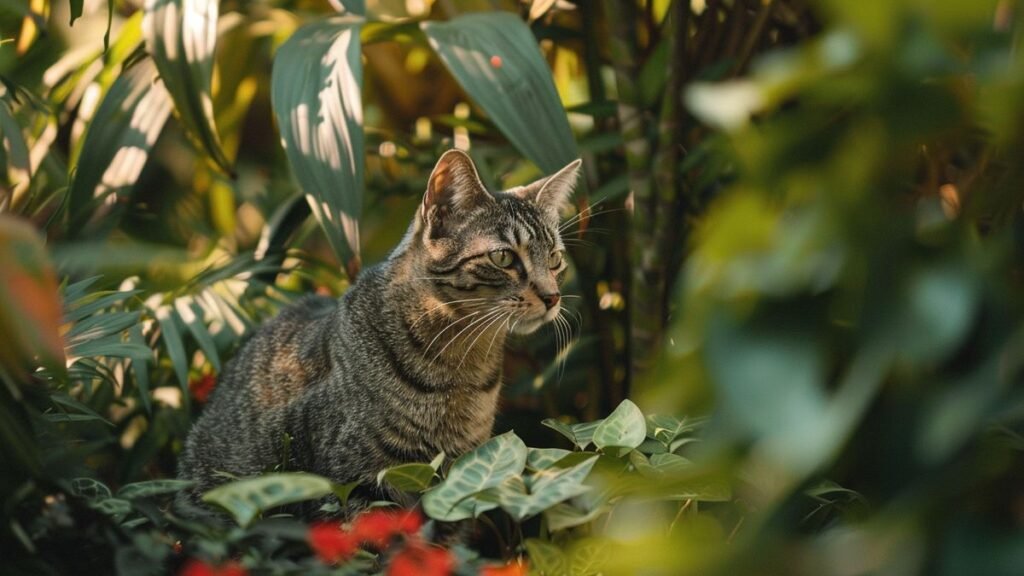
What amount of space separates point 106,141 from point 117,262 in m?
0.28

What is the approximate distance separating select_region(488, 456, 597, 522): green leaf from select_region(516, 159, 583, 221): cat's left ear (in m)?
0.82

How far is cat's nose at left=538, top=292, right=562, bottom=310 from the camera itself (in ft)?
6.46

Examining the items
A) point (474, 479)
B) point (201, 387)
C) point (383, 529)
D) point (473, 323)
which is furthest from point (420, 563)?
point (201, 387)

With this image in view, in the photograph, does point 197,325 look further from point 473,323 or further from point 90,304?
point 473,323

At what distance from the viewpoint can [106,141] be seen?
2297mm

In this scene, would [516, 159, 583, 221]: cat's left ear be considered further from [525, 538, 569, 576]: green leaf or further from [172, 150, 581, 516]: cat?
[525, 538, 569, 576]: green leaf

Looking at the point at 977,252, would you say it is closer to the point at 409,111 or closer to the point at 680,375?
the point at 680,375

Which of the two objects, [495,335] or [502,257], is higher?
[502,257]

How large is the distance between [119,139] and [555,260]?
0.96 metres

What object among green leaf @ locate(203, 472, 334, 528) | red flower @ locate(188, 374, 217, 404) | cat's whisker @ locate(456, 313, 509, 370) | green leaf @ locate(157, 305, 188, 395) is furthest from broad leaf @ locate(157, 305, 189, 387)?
green leaf @ locate(203, 472, 334, 528)

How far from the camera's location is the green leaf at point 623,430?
4.76 ft

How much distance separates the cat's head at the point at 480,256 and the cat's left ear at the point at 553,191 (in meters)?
0.03

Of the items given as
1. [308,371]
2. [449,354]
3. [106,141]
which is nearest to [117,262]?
[106,141]

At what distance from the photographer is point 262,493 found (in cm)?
113
